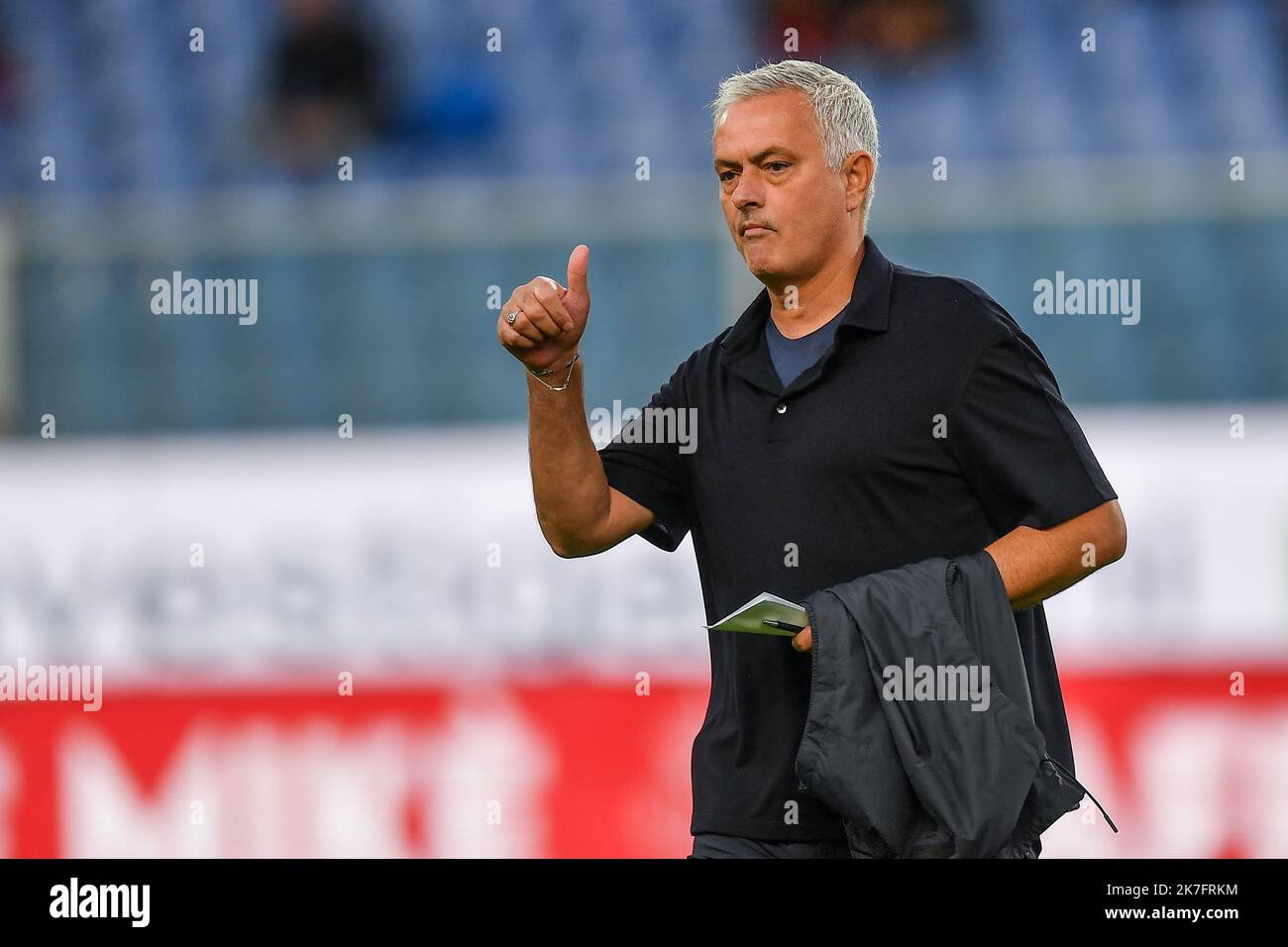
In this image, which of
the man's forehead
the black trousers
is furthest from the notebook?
the man's forehead

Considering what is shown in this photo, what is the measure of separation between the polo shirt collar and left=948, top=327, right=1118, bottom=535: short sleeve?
18 cm

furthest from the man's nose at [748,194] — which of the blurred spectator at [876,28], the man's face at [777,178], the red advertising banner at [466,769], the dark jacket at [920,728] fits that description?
the blurred spectator at [876,28]

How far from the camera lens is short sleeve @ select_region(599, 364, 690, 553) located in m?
2.82

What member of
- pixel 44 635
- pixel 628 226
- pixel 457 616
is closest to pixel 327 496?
pixel 457 616

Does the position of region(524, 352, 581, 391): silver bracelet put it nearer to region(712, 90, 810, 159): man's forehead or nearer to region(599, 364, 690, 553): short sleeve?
region(599, 364, 690, 553): short sleeve

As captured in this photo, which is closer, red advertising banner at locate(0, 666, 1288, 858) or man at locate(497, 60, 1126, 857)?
man at locate(497, 60, 1126, 857)

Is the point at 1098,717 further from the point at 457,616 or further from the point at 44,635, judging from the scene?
the point at 44,635

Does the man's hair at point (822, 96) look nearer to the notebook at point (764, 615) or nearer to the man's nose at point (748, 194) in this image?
the man's nose at point (748, 194)

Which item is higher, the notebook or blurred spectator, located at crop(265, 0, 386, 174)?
blurred spectator, located at crop(265, 0, 386, 174)

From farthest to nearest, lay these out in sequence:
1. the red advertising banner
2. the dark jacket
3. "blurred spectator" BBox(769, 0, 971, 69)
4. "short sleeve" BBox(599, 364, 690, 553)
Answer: "blurred spectator" BBox(769, 0, 971, 69) < the red advertising banner < "short sleeve" BBox(599, 364, 690, 553) < the dark jacket

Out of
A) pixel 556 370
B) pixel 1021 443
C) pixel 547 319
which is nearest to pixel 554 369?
pixel 556 370

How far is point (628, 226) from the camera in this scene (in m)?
5.35

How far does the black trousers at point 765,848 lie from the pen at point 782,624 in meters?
0.36
